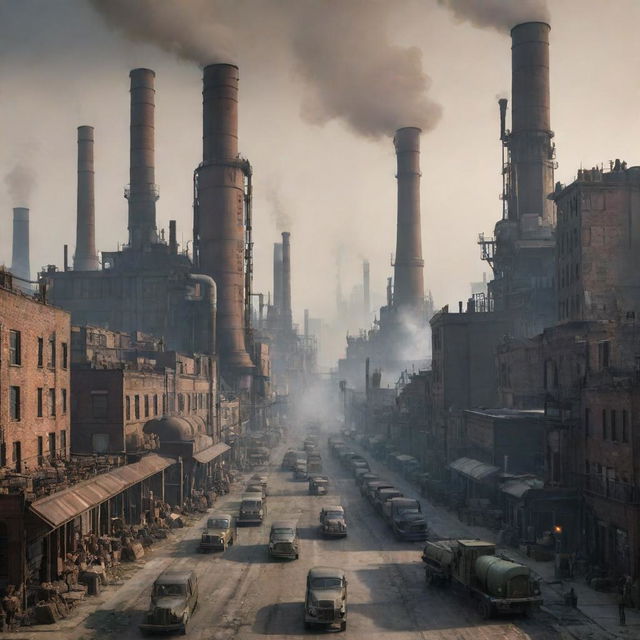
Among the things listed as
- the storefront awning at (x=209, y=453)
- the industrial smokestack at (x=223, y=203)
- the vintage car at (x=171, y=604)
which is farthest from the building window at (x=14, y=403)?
the industrial smokestack at (x=223, y=203)

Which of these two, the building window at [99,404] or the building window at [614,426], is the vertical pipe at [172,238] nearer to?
the building window at [99,404]

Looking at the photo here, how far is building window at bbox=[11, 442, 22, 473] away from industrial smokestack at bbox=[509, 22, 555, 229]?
58684mm

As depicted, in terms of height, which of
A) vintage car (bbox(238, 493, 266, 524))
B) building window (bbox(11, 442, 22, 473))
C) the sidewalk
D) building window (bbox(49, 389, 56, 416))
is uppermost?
building window (bbox(49, 389, 56, 416))

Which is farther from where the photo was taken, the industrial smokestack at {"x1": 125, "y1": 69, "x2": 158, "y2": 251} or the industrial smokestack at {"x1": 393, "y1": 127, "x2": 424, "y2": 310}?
the industrial smokestack at {"x1": 393, "y1": 127, "x2": 424, "y2": 310}

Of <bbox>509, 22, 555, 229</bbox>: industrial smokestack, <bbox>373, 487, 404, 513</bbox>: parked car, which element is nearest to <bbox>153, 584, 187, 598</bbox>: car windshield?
<bbox>373, 487, 404, 513</bbox>: parked car

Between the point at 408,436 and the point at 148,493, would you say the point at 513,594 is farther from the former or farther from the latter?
the point at 408,436

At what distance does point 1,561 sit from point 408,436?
66.0 meters

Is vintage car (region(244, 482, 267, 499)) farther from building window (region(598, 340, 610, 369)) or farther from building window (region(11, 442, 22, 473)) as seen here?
building window (region(598, 340, 610, 369))

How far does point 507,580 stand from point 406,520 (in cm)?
1580

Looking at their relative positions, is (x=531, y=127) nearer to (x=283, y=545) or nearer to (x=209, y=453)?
(x=209, y=453)

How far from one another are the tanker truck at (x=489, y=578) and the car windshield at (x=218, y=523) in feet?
44.4

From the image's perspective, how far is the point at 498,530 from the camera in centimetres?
4797

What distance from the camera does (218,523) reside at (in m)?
43.8

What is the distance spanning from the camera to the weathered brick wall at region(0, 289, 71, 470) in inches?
1497
